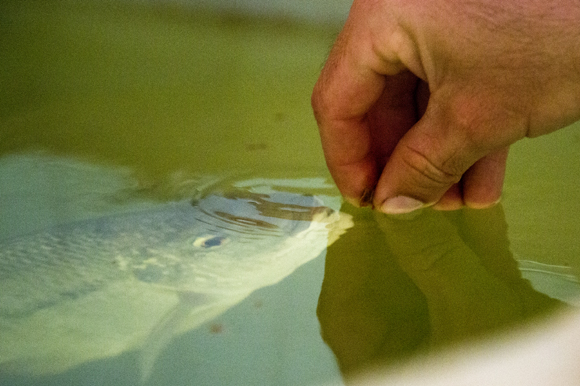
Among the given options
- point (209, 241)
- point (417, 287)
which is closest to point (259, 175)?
point (209, 241)

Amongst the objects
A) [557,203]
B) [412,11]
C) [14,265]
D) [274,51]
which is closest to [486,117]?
[412,11]

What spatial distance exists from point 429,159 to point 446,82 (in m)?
0.06

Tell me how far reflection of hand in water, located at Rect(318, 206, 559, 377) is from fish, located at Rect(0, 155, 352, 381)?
0.14ft

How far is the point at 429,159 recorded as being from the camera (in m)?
0.38

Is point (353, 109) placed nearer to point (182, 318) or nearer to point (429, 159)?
point (429, 159)

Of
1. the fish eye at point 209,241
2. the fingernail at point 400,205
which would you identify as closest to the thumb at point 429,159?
the fingernail at point 400,205

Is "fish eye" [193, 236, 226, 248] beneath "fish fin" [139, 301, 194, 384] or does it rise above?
above

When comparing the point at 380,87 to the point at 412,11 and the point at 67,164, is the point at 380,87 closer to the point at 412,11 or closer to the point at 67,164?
the point at 412,11

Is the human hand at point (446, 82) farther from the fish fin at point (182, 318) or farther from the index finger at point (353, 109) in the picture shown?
the fish fin at point (182, 318)

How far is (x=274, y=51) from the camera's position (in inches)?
33.1

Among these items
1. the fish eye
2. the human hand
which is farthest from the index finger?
the fish eye

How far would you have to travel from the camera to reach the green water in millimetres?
343

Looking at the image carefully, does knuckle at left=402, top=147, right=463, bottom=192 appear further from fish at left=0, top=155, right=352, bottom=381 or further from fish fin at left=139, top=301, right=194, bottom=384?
fish fin at left=139, top=301, right=194, bottom=384

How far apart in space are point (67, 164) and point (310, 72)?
0.41 m
